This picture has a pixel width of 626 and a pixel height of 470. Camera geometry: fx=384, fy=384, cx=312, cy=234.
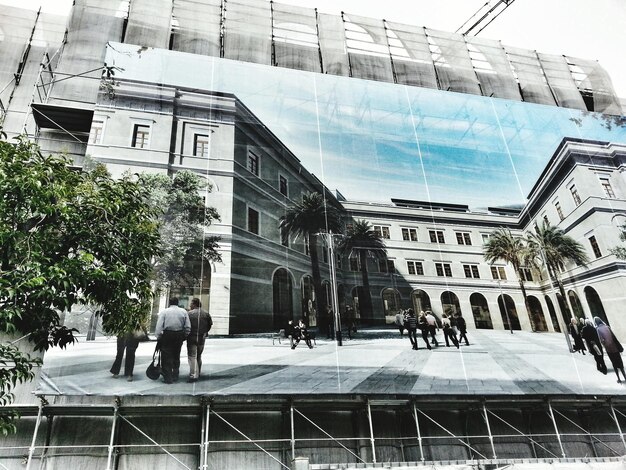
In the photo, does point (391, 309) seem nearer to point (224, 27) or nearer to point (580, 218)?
point (580, 218)

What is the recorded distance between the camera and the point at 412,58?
12320mm

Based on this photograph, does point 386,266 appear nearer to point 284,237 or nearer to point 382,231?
point 382,231

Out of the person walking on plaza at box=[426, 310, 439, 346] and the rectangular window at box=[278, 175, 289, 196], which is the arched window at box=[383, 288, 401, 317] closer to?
the person walking on plaza at box=[426, 310, 439, 346]

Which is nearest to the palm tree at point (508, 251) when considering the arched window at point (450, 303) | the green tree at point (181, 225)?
the arched window at point (450, 303)

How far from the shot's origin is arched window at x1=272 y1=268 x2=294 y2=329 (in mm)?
8192

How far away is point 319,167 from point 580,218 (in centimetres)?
690

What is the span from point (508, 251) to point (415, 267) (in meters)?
2.63

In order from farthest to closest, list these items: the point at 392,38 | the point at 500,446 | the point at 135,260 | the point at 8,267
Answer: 1. the point at 392,38
2. the point at 500,446
3. the point at 135,260
4. the point at 8,267

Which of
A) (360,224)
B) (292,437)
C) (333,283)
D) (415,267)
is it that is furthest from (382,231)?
(292,437)

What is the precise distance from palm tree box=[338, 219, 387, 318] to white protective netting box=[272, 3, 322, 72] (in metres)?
5.38

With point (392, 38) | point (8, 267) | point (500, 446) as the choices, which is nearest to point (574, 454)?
point (500, 446)

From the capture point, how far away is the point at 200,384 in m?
6.86

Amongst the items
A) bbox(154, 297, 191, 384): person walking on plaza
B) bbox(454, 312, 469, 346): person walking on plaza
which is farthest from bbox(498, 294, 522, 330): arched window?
bbox(154, 297, 191, 384): person walking on plaza

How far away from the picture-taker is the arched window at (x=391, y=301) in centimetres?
866
